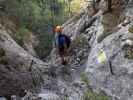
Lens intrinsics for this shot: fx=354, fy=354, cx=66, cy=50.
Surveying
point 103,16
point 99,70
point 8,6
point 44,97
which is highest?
point 8,6

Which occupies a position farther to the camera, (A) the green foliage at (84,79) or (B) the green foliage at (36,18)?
(B) the green foliage at (36,18)

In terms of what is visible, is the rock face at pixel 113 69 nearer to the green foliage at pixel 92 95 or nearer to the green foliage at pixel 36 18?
the green foliage at pixel 92 95

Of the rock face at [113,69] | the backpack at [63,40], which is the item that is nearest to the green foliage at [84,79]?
the rock face at [113,69]

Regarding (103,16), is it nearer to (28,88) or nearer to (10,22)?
(28,88)

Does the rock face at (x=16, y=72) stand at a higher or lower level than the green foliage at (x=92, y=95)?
higher

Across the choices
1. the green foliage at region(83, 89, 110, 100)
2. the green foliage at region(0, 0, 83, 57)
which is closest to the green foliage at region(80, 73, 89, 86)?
the green foliage at region(83, 89, 110, 100)

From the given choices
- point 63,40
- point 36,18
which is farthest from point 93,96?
point 36,18

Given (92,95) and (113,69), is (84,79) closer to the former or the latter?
(113,69)

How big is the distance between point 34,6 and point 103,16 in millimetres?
13629

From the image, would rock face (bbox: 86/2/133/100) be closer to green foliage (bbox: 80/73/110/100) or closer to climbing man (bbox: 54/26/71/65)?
green foliage (bbox: 80/73/110/100)

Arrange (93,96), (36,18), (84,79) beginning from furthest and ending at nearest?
(36,18), (84,79), (93,96)

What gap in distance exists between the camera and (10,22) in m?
29.5

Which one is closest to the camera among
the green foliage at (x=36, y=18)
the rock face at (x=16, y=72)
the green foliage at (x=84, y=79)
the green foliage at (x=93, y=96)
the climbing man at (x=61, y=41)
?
the green foliage at (x=93, y=96)

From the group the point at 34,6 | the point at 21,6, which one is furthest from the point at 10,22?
the point at 34,6
